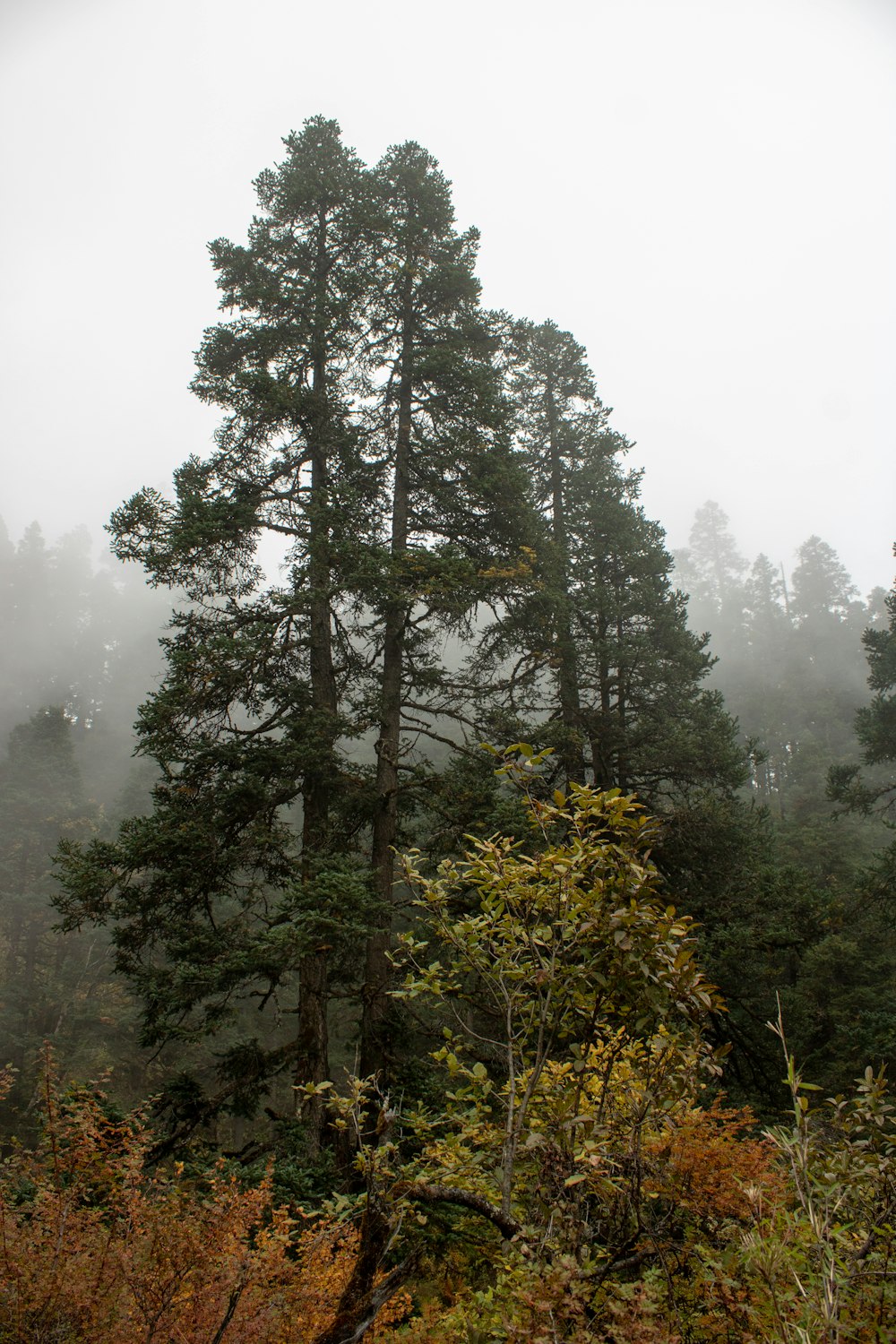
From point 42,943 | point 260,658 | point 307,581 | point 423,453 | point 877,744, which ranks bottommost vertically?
point 42,943

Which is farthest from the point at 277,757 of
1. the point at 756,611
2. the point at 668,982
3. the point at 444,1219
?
the point at 756,611

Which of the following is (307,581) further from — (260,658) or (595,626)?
(595,626)

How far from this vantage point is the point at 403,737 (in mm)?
13188

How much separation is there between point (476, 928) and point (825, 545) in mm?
75586

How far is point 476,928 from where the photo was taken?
3.28 m

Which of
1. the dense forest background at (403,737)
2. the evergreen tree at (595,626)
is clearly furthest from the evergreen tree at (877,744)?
the evergreen tree at (595,626)

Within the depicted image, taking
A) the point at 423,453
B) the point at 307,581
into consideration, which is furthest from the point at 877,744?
the point at 307,581

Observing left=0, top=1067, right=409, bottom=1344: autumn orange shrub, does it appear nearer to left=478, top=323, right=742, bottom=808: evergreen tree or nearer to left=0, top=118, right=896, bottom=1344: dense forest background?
left=0, top=118, right=896, bottom=1344: dense forest background

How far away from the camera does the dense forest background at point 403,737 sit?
18.5 feet

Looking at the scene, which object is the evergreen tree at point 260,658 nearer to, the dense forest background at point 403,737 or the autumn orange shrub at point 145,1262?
the dense forest background at point 403,737

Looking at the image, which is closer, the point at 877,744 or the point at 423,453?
the point at 423,453

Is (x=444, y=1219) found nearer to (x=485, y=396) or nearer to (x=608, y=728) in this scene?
(x=608, y=728)

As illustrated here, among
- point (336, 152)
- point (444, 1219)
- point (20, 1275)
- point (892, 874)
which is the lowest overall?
point (444, 1219)

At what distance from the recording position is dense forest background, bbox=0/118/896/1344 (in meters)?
5.62
